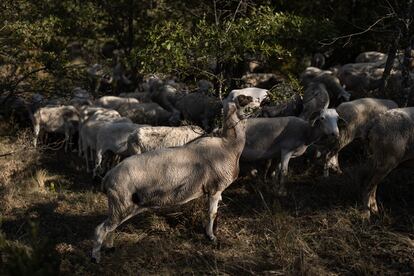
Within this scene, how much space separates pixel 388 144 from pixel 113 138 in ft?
20.8

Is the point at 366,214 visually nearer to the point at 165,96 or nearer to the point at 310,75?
the point at 310,75

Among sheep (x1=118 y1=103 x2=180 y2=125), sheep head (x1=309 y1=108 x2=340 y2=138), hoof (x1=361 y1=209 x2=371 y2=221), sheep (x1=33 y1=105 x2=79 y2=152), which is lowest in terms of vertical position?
sheep (x1=33 y1=105 x2=79 y2=152)

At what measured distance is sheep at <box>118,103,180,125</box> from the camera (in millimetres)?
14805

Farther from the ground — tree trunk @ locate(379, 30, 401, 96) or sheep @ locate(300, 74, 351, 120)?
tree trunk @ locate(379, 30, 401, 96)

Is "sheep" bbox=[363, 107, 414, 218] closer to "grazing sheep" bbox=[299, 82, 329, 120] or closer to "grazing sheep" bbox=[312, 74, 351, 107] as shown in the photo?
"grazing sheep" bbox=[299, 82, 329, 120]

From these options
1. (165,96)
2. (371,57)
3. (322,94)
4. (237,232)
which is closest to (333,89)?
(322,94)

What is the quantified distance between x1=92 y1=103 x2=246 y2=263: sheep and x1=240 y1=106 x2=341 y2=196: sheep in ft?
6.21

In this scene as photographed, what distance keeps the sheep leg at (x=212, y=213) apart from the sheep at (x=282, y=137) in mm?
2250

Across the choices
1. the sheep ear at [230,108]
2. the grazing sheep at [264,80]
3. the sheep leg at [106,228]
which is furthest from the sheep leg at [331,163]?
the grazing sheep at [264,80]

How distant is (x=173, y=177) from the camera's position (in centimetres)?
→ 749

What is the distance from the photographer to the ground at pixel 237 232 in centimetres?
691

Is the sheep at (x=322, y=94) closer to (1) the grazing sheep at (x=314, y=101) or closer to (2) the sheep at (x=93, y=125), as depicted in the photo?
(1) the grazing sheep at (x=314, y=101)

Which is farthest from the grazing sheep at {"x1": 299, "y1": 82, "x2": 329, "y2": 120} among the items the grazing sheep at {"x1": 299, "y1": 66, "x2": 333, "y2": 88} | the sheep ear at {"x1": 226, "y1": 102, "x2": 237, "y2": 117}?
the sheep ear at {"x1": 226, "y1": 102, "x2": 237, "y2": 117}

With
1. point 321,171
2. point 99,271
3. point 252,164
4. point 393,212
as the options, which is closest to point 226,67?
point 252,164
